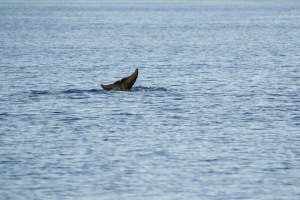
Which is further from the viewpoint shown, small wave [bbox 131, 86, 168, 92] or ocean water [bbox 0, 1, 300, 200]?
small wave [bbox 131, 86, 168, 92]

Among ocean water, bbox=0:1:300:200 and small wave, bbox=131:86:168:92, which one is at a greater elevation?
ocean water, bbox=0:1:300:200

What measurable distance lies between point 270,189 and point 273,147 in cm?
488

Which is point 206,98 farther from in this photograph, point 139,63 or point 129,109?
point 139,63

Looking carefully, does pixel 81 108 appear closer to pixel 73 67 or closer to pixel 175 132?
pixel 175 132

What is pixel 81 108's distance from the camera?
99.9ft

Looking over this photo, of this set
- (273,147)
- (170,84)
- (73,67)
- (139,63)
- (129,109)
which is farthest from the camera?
(139,63)

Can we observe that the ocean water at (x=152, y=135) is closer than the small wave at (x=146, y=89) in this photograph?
Yes

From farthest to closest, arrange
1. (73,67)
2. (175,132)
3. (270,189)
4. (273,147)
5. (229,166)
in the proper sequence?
(73,67)
(175,132)
(273,147)
(229,166)
(270,189)

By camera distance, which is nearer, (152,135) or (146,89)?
(152,135)

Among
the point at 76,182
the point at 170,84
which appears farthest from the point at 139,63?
the point at 76,182

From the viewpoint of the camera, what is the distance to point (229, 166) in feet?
66.3

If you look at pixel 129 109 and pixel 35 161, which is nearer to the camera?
pixel 35 161

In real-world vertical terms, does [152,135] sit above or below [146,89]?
above

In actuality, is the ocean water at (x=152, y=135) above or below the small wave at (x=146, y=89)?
above
